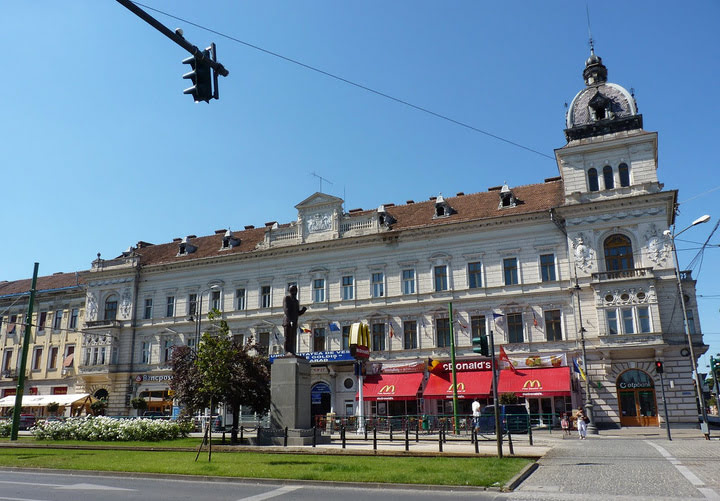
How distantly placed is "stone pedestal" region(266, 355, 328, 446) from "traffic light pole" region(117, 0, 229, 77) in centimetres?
1557

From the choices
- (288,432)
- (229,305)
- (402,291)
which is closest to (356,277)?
(402,291)

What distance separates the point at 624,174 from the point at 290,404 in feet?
83.2

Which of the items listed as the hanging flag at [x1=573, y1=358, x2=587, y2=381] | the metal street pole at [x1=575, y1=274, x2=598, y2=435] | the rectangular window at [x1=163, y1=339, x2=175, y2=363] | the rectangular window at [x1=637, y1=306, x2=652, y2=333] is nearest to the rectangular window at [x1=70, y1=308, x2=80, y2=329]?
the rectangular window at [x1=163, y1=339, x2=175, y2=363]

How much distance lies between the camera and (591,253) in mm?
35250

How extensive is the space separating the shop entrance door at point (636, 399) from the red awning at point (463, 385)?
7.40 metres

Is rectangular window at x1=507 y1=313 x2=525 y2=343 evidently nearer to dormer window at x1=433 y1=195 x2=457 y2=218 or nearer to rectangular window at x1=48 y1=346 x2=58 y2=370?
dormer window at x1=433 y1=195 x2=457 y2=218

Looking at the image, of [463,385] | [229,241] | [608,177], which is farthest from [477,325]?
[229,241]

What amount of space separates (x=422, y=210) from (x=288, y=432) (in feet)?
79.6

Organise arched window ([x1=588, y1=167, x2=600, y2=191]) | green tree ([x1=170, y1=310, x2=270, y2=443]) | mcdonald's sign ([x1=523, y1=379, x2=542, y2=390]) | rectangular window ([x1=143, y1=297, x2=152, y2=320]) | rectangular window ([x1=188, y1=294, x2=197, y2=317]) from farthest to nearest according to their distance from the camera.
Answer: rectangular window ([x1=143, y1=297, x2=152, y2=320])
rectangular window ([x1=188, y1=294, x2=197, y2=317])
arched window ([x1=588, y1=167, x2=600, y2=191])
mcdonald's sign ([x1=523, y1=379, x2=542, y2=390])
green tree ([x1=170, y1=310, x2=270, y2=443])

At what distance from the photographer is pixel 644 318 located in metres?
33.1

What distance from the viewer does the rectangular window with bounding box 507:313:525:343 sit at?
→ 1442 inches

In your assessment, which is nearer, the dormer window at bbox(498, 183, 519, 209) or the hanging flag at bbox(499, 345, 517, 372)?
the hanging flag at bbox(499, 345, 517, 372)

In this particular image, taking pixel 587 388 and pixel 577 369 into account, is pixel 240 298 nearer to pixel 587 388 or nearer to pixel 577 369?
pixel 577 369

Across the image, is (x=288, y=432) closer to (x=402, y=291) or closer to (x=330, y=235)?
(x=402, y=291)
